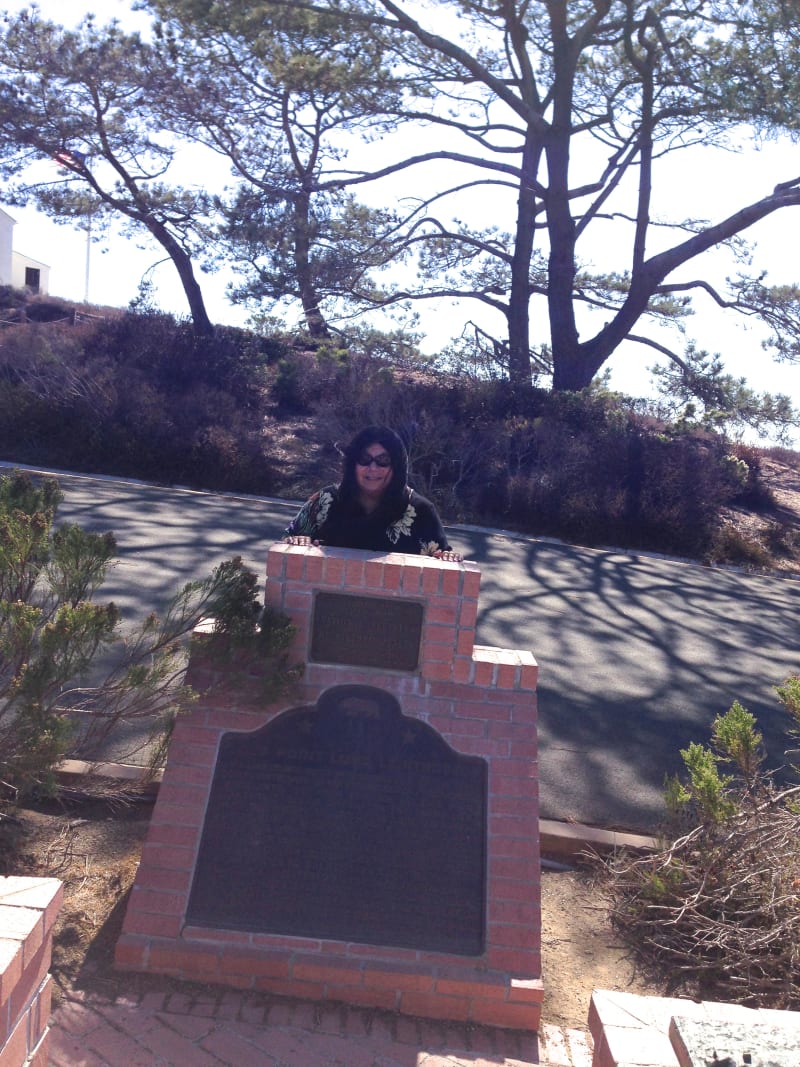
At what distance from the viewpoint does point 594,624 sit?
7859 millimetres

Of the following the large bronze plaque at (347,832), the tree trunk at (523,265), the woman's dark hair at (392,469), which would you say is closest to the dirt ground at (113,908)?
the large bronze plaque at (347,832)

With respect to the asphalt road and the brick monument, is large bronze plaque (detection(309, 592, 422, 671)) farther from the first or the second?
the asphalt road

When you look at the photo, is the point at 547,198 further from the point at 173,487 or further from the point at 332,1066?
the point at 332,1066

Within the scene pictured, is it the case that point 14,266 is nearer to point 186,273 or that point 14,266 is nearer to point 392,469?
point 186,273

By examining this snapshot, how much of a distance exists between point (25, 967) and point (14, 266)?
4382cm

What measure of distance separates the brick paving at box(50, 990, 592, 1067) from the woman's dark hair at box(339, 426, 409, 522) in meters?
1.79

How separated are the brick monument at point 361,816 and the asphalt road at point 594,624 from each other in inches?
44.7

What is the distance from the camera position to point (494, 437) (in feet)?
49.6

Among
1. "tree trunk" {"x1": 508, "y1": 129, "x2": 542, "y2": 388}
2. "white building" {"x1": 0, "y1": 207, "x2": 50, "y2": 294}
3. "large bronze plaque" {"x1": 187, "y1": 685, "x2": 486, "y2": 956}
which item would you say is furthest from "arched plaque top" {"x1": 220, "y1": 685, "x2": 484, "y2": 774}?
"white building" {"x1": 0, "y1": 207, "x2": 50, "y2": 294}

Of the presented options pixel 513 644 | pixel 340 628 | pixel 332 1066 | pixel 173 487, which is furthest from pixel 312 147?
pixel 332 1066

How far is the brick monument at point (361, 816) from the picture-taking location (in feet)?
9.98

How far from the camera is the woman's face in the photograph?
3855 mm

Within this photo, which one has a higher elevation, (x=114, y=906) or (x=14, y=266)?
(x=14, y=266)

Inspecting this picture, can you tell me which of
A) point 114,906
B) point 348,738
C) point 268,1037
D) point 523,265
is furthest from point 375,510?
point 523,265
